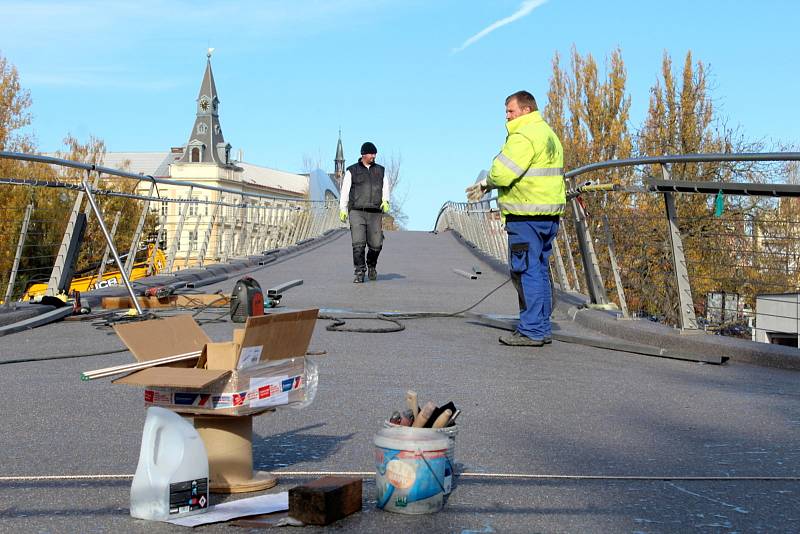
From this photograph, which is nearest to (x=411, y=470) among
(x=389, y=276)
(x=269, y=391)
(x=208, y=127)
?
(x=269, y=391)

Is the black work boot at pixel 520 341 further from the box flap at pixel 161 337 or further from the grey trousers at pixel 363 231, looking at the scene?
the grey trousers at pixel 363 231

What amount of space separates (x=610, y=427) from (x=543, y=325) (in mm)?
3770

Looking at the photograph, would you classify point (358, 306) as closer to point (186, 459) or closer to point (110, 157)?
point (186, 459)

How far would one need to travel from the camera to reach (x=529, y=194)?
29.6 feet

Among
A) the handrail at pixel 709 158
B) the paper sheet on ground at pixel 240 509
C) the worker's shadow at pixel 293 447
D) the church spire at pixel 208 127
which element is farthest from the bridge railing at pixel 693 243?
the church spire at pixel 208 127

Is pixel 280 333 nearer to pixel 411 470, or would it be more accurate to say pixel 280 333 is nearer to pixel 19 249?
pixel 411 470

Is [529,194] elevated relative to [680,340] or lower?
elevated

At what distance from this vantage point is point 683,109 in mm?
35875

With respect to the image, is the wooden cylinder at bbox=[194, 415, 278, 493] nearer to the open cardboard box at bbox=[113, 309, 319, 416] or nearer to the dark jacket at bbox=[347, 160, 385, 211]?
the open cardboard box at bbox=[113, 309, 319, 416]

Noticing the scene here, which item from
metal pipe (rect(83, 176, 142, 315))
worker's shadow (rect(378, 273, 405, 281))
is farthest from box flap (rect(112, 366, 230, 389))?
worker's shadow (rect(378, 273, 405, 281))

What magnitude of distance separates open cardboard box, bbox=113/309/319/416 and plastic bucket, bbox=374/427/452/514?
1.88 feet

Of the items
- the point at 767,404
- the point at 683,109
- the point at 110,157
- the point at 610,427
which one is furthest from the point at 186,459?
the point at 110,157

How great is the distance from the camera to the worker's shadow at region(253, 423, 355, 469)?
4609 mm

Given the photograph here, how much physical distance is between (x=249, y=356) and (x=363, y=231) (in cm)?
1241
